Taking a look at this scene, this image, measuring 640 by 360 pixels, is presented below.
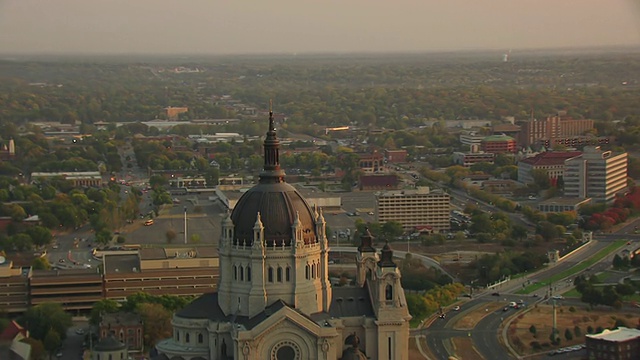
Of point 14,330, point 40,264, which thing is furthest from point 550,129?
point 14,330

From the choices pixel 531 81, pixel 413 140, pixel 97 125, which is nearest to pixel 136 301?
pixel 413 140

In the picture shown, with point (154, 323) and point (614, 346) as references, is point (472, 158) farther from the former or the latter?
point (614, 346)

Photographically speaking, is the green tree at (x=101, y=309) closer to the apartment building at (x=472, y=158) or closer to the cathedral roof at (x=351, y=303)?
the cathedral roof at (x=351, y=303)

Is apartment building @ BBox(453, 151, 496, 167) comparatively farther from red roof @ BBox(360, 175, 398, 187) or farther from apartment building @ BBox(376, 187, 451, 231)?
apartment building @ BBox(376, 187, 451, 231)

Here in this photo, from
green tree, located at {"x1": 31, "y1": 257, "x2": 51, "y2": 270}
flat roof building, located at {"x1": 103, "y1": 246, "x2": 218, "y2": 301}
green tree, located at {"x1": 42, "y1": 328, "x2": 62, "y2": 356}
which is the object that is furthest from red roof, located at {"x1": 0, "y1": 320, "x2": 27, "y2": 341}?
green tree, located at {"x1": 31, "y1": 257, "x2": 51, "y2": 270}

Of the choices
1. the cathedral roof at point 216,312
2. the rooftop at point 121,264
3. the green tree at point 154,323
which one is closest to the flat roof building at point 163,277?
the rooftop at point 121,264
